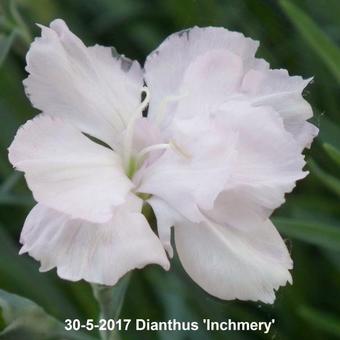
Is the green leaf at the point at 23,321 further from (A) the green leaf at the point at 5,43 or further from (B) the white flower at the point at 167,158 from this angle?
(A) the green leaf at the point at 5,43

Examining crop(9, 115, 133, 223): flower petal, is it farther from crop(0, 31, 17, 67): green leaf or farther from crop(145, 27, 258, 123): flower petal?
crop(0, 31, 17, 67): green leaf

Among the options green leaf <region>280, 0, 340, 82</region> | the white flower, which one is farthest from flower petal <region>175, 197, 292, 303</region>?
green leaf <region>280, 0, 340, 82</region>

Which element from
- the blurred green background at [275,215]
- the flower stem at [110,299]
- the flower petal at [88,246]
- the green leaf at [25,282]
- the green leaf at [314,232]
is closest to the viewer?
the flower petal at [88,246]

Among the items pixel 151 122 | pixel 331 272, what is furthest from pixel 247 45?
pixel 331 272

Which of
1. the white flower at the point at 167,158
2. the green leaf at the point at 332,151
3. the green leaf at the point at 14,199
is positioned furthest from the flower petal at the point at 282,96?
the green leaf at the point at 14,199

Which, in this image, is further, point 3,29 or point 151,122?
point 3,29

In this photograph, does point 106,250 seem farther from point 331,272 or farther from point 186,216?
point 331,272
